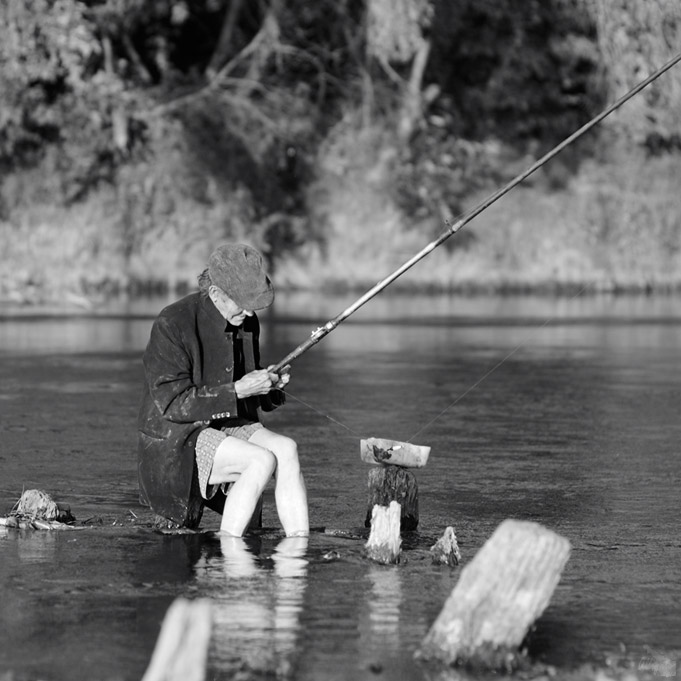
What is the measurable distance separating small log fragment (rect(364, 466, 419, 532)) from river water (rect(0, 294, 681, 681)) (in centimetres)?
21

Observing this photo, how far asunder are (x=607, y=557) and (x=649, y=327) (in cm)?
1764

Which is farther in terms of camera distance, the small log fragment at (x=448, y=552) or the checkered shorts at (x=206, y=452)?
the checkered shorts at (x=206, y=452)

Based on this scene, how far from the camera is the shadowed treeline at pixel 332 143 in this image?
3338cm

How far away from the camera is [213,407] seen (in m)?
8.65

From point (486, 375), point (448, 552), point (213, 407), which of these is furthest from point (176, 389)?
point (486, 375)

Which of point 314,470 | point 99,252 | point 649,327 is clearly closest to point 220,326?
point 314,470

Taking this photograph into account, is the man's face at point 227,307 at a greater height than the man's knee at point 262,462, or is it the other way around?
the man's face at point 227,307

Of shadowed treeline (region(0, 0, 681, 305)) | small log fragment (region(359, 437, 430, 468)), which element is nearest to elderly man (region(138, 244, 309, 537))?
small log fragment (region(359, 437, 430, 468))

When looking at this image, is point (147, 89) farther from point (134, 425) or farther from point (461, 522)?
point (461, 522)

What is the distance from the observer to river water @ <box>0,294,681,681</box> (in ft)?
22.2

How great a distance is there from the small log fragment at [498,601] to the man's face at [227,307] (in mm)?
2574

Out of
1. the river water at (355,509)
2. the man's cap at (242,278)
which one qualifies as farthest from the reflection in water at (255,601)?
the man's cap at (242,278)

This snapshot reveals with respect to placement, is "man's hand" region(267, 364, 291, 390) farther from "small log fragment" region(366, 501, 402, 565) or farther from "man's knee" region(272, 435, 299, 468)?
"small log fragment" region(366, 501, 402, 565)

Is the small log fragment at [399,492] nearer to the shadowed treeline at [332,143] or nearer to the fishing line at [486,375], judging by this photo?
the fishing line at [486,375]
